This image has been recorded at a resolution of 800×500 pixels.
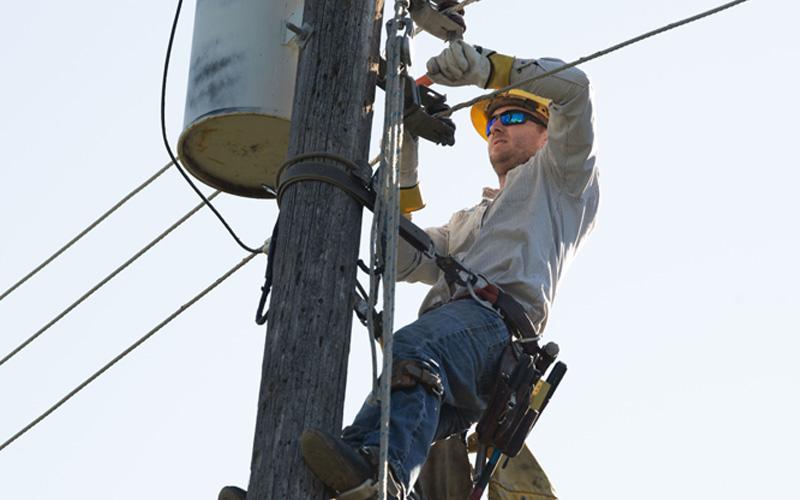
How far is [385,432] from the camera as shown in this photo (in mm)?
4031

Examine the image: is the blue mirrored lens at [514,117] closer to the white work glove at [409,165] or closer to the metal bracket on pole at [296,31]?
the white work glove at [409,165]

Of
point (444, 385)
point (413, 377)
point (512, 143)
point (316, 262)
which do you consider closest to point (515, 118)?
point (512, 143)

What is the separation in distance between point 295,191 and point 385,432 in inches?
30.0

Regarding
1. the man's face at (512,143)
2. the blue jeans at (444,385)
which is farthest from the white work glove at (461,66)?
the man's face at (512,143)

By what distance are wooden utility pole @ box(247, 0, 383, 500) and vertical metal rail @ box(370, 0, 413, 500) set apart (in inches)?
2.4

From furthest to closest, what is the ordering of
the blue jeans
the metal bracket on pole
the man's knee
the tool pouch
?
the tool pouch < the metal bracket on pole < the man's knee < the blue jeans

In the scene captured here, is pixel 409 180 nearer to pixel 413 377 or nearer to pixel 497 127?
pixel 497 127

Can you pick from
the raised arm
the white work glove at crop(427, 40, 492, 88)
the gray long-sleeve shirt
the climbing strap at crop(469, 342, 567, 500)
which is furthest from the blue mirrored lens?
the climbing strap at crop(469, 342, 567, 500)

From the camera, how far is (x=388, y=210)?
4.43m

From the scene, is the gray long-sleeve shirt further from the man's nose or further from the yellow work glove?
the man's nose

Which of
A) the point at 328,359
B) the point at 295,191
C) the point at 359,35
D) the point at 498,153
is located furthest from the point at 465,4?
the point at 328,359

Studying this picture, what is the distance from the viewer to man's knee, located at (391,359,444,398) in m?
4.48

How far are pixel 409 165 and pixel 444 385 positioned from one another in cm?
126

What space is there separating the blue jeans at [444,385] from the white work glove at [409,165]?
778mm
